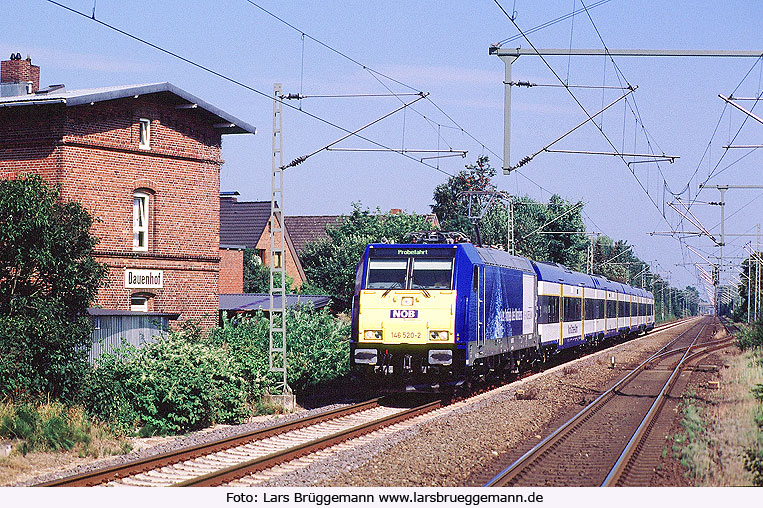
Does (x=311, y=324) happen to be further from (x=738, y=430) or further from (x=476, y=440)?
(x=738, y=430)

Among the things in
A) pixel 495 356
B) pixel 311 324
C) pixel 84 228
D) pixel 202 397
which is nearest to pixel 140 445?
pixel 202 397

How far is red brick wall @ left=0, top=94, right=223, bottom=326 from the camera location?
2445 cm

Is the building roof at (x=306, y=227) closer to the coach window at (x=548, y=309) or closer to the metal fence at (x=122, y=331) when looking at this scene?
the coach window at (x=548, y=309)

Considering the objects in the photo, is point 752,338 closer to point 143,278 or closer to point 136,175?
point 143,278

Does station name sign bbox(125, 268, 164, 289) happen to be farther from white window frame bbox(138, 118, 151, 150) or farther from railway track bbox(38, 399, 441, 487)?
railway track bbox(38, 399, 441, 487)

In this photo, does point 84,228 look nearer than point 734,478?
No

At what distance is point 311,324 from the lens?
77.5 feet

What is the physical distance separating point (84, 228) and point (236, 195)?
41355 mm

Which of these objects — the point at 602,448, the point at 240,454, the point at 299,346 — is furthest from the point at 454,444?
the point at 299,346

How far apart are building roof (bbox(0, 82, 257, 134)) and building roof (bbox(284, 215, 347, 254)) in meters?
39.6

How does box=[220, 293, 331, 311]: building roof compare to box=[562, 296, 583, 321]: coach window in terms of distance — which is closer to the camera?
box=[562, 296, 583, 321]: coach window

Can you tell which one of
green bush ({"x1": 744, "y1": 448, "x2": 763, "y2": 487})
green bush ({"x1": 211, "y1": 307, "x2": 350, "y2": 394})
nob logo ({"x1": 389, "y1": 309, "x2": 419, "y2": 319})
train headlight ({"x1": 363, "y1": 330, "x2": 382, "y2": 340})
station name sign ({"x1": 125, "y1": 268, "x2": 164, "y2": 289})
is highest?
station name sign ({"x1": 125, "y1": 268, "x2": 164, "y2": 289})

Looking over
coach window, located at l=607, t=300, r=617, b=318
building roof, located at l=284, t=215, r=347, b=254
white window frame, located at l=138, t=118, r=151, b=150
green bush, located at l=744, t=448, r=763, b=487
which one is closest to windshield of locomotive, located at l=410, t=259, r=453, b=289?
green bush, located at l=744, t=448, r=763, b=487

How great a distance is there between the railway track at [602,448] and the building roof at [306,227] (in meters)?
47.3
